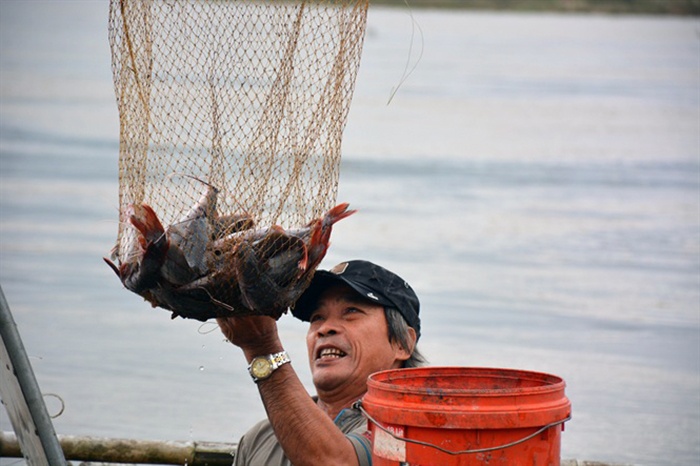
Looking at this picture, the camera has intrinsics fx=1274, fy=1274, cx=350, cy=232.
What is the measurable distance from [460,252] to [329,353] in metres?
7.00

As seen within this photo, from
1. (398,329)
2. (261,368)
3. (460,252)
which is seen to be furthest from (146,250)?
(460,252)

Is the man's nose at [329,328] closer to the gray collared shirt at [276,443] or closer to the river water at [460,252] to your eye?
the gray collared shirt at [276,443]

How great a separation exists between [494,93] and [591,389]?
17651mm

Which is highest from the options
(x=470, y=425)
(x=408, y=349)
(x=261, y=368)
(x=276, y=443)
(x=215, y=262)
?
(x=215, y=262)

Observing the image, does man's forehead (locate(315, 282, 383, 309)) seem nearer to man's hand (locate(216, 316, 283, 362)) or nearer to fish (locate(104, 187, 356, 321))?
man's hand (locate(216, 316, 283, 362))

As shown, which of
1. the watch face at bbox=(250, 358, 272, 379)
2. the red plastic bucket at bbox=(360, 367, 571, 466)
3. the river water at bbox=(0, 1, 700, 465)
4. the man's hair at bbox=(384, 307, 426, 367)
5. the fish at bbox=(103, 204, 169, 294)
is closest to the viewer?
the red plastic bucket at bbox=(360, 367, 571, 466)

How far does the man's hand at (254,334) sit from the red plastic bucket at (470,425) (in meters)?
0.48

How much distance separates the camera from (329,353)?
3992 millimetres

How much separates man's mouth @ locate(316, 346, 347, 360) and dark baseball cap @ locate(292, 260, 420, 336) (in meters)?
0.15

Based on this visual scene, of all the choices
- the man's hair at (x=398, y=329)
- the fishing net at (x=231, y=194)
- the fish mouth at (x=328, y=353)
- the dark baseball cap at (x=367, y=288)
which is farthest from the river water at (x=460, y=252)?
the man's hair at (x=398, y=329)

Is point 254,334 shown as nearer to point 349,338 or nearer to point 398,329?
point 349,338

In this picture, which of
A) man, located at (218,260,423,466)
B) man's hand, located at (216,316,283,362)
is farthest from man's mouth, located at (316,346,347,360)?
man's hand, located at (216,316,283,362)

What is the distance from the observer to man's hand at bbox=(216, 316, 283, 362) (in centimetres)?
352

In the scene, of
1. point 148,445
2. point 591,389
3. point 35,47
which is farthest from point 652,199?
point 35,47
